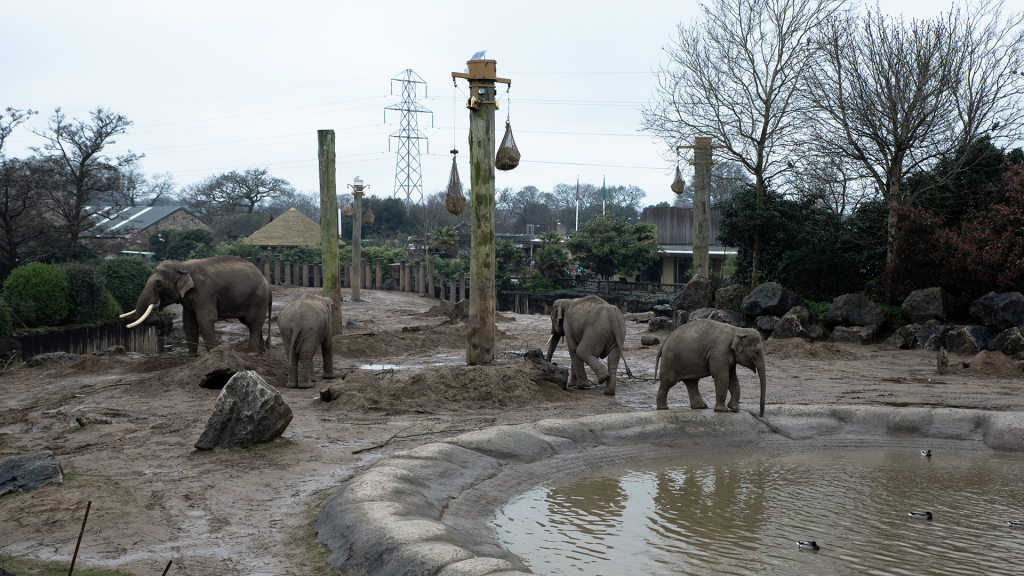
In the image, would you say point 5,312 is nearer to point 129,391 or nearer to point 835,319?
point 129,391

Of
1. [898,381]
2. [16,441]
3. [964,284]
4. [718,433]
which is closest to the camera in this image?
[16,441]

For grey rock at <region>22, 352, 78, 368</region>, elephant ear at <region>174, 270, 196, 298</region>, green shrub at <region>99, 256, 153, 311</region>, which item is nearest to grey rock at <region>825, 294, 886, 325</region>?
elephant ear at <region>174, 270, 196, 298</region>

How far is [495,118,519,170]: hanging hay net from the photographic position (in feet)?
36.3

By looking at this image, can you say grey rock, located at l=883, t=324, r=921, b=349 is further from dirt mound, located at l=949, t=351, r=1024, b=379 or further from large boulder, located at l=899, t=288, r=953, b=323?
dirt mound, located at l=949, t=351, r=1024, b=379

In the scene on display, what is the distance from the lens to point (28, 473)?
18.1 feet

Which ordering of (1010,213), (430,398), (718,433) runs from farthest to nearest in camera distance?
1. (1010,213)
2. (430,398)
3. (718,433)

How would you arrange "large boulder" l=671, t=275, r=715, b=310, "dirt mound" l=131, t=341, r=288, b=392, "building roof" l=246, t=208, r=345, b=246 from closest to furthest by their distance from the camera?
"dirt mound" l=131, t=341, r=288, b=392 → "large boulder" l=671, t=275, r=715, b=310 → "building roof" l=246, t=208, r=345, b=246

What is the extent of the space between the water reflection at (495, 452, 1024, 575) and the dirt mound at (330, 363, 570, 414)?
2819 mm

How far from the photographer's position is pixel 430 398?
31.4 feet

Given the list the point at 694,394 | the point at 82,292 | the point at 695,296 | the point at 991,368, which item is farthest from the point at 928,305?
the point at 82,292

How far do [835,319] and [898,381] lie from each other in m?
5.50

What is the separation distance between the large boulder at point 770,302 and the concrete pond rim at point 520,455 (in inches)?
351

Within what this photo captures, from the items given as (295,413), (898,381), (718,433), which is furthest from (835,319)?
(295,413)

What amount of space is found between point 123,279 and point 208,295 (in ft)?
32.7
